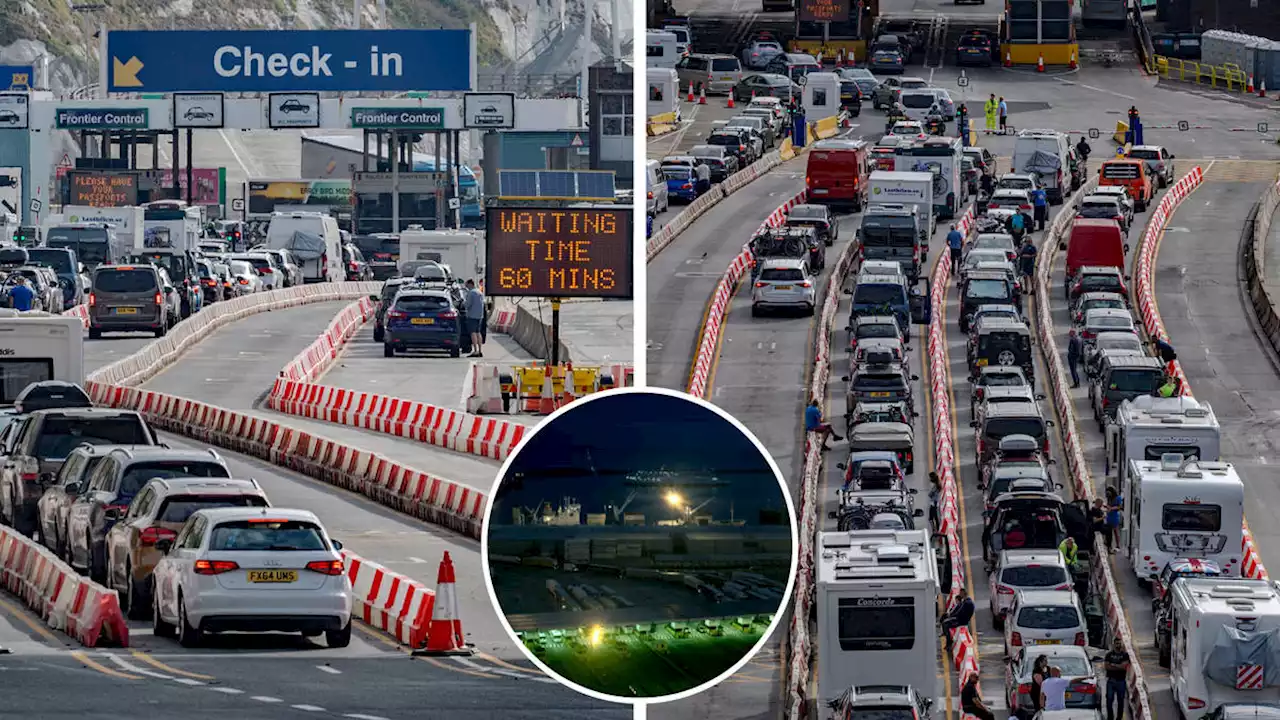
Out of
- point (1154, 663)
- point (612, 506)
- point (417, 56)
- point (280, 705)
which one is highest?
point (417, 56)

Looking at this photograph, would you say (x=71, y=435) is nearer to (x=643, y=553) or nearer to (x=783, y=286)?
(x=643, y=553)

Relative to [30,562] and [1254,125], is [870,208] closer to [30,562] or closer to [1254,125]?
[1254,125]

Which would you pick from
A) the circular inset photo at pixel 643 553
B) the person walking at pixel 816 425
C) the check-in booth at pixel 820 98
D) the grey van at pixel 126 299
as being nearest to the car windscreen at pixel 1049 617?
the person walking at pixel 816 425

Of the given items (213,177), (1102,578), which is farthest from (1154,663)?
(213,177)

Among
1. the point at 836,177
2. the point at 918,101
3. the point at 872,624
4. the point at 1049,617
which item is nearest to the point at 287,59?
the point at 918,101

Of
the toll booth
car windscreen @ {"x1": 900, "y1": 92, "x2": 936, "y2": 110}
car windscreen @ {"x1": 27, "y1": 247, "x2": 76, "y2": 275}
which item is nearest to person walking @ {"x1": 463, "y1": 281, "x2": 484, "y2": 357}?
car windscreen @ {"x1": 27, "y1": 247, "x2": 76, "y2": 275}

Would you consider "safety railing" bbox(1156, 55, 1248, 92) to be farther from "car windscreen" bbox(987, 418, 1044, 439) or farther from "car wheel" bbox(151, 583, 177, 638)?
"car wheel" bbox(151, 583, 177, 638)

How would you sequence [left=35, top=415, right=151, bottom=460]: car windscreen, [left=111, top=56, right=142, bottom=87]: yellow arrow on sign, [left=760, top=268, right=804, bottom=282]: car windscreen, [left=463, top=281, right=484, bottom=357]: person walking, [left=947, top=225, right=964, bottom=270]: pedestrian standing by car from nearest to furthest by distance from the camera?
[left=35, top=415, right=151, bottom=460]: car windscreen
[left=463, top=281, right=484, bottom=357]: person walking
[left=760, top=268, right=804, bottom=282]: car windscreen
[left=947, top=225, right=964, bottom=270]: pedestrian standing by car
[left=111, top=56, right=142, bottom=87]: yellow arrow on sign
